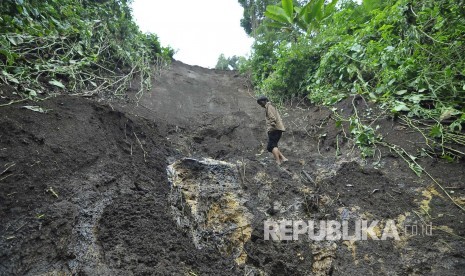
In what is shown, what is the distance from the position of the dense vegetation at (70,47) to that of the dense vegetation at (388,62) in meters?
3.64

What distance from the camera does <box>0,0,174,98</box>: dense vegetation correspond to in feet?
11.1

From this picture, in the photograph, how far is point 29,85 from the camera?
11.7 ft

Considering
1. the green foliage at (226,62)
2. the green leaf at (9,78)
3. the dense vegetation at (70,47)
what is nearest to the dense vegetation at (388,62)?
the dense vegetation at (70,47)

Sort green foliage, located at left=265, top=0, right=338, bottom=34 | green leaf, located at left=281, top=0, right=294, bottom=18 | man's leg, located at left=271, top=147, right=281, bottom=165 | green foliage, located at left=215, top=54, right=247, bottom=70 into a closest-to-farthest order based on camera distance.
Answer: man's leg, located at left=271, top=147, right=281, bottom=165, green foliage, located at left=265, top=0, right=338, bottom=34, green leaf, located at left=281, top=0, right=294, bottom=18, green foliage, located at left=215, top=54, right=247, bottom=70

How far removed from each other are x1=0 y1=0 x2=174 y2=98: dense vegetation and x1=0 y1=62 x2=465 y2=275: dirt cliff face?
2.57ft

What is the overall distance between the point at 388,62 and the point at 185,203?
3889 mm

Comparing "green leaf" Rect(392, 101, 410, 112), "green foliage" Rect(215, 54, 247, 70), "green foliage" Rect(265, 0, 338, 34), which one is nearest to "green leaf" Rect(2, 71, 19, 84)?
"green leaf" Rect(392, 101, 410, 112)

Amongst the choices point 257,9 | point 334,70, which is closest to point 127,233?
point 334,70

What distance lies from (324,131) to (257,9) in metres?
10.7

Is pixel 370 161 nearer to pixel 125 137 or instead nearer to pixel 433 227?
pixel 433 227

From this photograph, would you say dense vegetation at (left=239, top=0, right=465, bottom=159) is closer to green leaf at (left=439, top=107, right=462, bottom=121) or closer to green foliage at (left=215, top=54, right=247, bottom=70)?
green leaf at (left=439, top=107, right=462, bottom=121)

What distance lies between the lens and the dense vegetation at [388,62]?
3551mm

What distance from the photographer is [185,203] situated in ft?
10.0

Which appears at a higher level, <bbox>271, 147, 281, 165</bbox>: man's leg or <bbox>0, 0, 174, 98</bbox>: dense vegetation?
<bbox>0, 0, 174, 98</bbox>: dense vegetation
